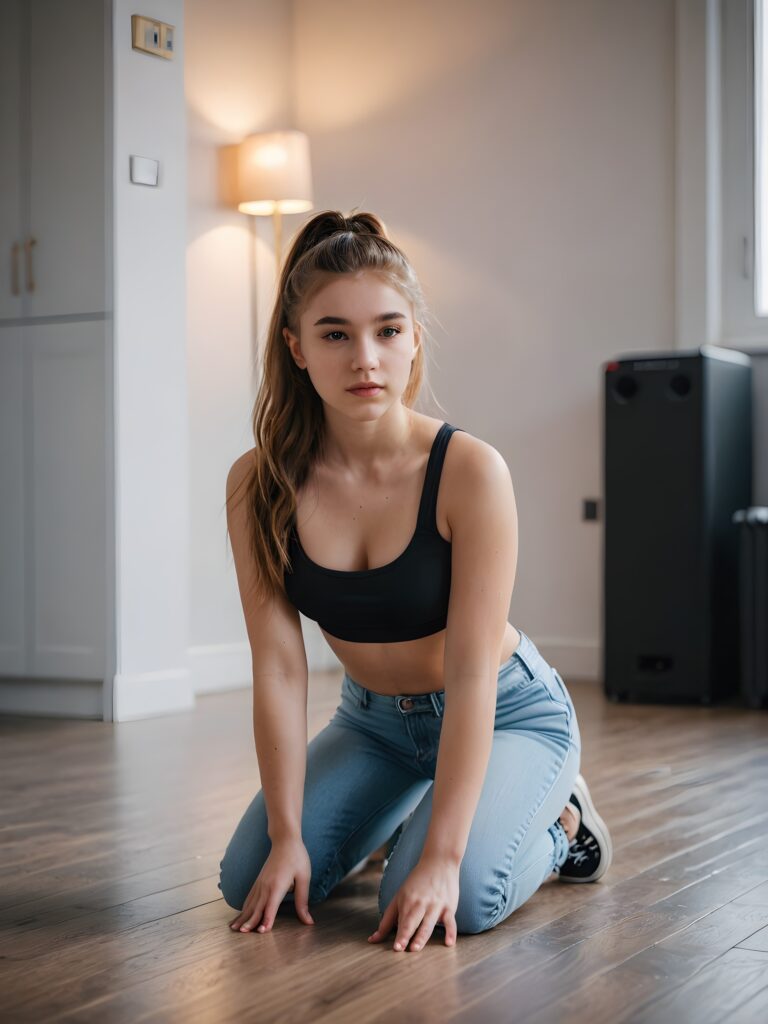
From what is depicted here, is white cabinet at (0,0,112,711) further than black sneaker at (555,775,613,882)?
Yes

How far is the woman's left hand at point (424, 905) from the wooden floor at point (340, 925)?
0.02m

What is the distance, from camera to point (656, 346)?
4.30 m

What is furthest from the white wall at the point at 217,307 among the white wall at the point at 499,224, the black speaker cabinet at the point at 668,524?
the black speaker cabinet at the point at 668,524

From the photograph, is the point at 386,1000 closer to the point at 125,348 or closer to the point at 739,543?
the point at 125,348

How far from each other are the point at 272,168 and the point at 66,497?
1.32m

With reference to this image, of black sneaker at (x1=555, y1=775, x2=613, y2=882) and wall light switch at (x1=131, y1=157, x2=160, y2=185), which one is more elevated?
wall light switch at (x1=131, y1=157, x2=160, y2=185)

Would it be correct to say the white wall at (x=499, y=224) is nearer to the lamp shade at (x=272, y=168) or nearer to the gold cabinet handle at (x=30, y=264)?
the lamp shade at (x=272, y=168)

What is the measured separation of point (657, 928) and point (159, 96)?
2774 mm

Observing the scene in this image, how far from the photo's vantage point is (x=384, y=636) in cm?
179

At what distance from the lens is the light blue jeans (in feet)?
5.63

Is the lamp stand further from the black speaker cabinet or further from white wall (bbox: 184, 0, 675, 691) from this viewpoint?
the black speaker cabinet

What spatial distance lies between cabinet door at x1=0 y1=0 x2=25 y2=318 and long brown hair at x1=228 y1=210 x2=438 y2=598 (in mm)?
2122

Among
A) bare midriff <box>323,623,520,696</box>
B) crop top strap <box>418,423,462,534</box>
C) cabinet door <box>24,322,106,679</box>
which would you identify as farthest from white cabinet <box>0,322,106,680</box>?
crop top strap <box>418,423,462,534</box>

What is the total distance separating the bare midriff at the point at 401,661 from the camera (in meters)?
1.80
